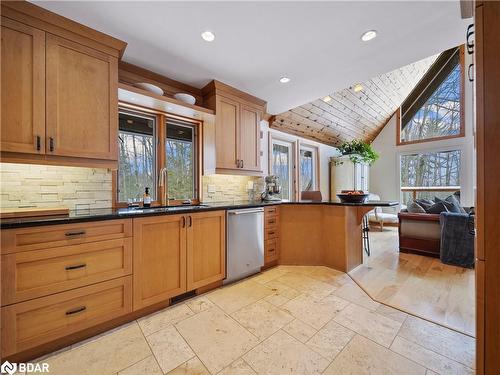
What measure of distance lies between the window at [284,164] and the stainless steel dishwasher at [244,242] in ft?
5.83

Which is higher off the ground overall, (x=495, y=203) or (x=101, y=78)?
(x=101, y=78)

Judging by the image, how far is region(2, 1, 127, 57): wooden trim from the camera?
4.77 ft

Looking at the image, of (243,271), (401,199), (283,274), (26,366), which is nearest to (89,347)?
(26,366)

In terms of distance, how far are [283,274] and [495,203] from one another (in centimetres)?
222

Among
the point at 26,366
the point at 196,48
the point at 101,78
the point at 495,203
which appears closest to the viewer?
the point at 495,203

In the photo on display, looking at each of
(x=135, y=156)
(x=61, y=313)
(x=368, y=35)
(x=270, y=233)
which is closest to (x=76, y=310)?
(x=61, y=313)

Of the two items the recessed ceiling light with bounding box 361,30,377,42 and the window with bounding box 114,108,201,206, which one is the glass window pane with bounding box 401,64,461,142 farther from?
the window with bounding box 114,108,201,206

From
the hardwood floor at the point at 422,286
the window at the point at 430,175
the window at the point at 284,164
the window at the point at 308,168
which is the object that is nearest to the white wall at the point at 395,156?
the window at the point at 430,175

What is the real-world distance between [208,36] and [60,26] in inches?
45.0

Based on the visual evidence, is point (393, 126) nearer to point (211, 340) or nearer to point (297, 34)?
point (297, 34)

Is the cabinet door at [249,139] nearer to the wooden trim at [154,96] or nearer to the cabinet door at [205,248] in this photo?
the wooden trim at [154,96]

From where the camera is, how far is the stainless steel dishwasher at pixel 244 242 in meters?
2.38

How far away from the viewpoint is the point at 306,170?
513 centimetres

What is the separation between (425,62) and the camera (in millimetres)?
5180
